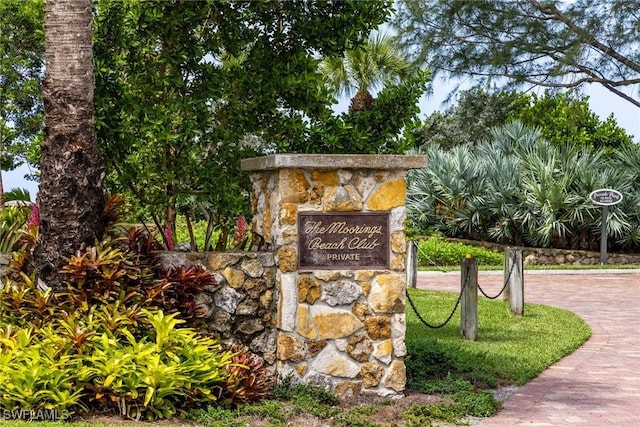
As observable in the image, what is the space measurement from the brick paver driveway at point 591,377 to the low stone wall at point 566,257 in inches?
263

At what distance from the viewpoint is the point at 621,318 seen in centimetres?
1530

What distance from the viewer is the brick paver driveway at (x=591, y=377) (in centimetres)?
810

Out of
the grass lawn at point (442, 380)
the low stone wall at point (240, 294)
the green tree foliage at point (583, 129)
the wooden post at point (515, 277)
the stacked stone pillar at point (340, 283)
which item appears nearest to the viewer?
the grass lawn at point (442, 380)

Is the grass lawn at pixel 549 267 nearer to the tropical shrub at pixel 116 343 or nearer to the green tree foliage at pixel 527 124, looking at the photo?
the green tree foliage at pixel 527 124

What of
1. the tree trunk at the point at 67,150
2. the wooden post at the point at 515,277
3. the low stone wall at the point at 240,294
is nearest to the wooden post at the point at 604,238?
the wooden post at the point at 515,277

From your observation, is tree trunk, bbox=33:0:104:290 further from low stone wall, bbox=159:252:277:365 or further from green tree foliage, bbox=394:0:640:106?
green tree foliage, bbox=394:0:640:106

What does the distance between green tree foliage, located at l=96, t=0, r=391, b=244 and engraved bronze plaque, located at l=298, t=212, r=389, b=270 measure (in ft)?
6.75

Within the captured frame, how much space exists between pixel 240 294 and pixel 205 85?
268 cm

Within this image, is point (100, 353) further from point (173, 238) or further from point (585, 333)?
point (585, 333)

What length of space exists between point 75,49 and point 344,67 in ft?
62.8

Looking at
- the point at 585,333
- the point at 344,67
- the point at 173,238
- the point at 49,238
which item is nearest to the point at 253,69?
the point at 173,238

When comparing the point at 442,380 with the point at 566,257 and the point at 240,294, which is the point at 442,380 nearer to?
the point at 240,294

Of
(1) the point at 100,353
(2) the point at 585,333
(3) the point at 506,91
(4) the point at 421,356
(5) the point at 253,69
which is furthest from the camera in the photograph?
(3) the point at 506,91

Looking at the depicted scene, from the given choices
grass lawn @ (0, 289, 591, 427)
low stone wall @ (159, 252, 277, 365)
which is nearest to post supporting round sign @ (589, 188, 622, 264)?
grass lawn @ (0, 289, 591, 427)
